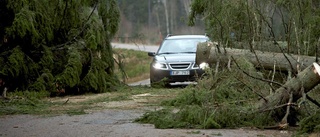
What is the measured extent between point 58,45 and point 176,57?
4020mm

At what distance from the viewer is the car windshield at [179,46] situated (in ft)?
65.3

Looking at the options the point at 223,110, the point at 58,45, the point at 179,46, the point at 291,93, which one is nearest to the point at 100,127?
the point at 223,110

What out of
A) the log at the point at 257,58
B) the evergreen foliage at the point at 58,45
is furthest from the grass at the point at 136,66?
the log at the point at 257,58

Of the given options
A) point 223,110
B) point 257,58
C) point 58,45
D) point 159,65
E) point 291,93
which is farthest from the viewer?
point 159,65

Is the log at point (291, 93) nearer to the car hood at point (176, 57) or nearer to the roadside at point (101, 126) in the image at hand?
the roadside at point (101, 126)

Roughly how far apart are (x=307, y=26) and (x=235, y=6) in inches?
80.5

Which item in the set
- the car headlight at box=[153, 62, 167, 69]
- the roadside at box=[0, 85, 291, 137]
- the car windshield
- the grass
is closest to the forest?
the roadside at box=[0, 85, 291, 137]

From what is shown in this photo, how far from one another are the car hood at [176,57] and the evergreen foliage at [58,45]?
216cm

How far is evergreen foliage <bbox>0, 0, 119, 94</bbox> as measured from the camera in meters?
15.5

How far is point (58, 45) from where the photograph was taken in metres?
16.8

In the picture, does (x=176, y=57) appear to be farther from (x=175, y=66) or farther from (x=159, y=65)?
(x=159, y=65)

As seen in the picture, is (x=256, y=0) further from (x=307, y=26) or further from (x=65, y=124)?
(x=65, y=124)

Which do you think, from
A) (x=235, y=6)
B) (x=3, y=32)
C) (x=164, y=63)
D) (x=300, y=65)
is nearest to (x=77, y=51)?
(x=3, y=32)

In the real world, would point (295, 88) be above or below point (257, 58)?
below
